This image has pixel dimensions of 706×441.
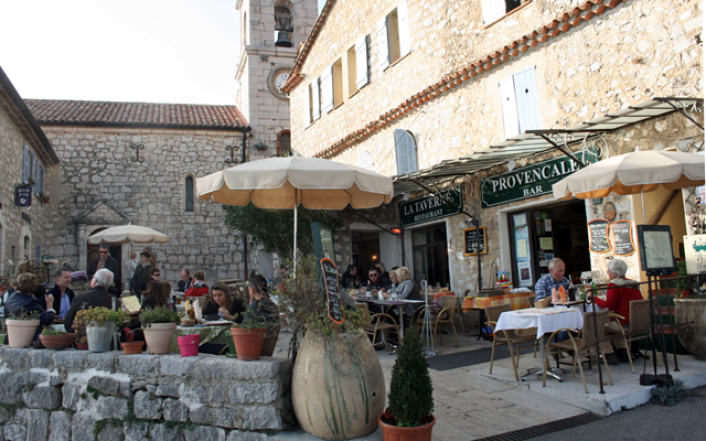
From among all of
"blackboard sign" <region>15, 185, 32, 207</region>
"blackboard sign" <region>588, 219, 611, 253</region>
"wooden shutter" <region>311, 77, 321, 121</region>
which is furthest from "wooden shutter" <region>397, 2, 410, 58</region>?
"blackboard sign" <region>15, 185, 32, 207</region>

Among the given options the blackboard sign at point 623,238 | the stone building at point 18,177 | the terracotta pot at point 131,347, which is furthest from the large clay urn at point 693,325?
the stone building at point 18,177

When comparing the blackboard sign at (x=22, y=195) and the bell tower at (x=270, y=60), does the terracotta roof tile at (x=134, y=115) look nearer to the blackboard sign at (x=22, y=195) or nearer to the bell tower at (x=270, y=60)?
the bell tower at (x=270, y=60)

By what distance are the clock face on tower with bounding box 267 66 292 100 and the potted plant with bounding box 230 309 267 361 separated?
56.1 feet

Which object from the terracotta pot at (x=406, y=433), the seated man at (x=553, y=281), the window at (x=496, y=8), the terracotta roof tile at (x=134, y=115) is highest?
the terracotta roof tile at (x=134, y=115)

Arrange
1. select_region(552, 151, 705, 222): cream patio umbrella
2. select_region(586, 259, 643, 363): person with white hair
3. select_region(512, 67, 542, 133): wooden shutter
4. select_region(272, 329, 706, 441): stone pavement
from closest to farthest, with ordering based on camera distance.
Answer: select_region(272, 329, 706, 441): stone pavement < select_region(552, 151, 705, 222): cream patio umbrella < select_region(586, 259, 643, 363): person with white hair < select_region(512, 67, 542, 133): wooden shutter

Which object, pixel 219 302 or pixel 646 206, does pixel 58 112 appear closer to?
pixel 219 302

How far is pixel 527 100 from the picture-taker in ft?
28.4

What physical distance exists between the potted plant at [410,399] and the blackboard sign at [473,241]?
20.6 feet

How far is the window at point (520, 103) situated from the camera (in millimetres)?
8547

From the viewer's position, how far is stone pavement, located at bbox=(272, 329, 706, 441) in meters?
4.17

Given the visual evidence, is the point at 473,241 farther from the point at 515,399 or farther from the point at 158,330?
the point at 158,330

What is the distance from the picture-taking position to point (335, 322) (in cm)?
370

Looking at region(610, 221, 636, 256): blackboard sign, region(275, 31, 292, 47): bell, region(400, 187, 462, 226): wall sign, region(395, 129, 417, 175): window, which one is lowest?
region(610, 221, 636, 256): blackboard sign

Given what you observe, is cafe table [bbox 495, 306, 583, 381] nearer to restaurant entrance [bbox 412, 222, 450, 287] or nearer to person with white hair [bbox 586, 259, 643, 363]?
person with white hair [bbox 586, 259, 643, 363]
